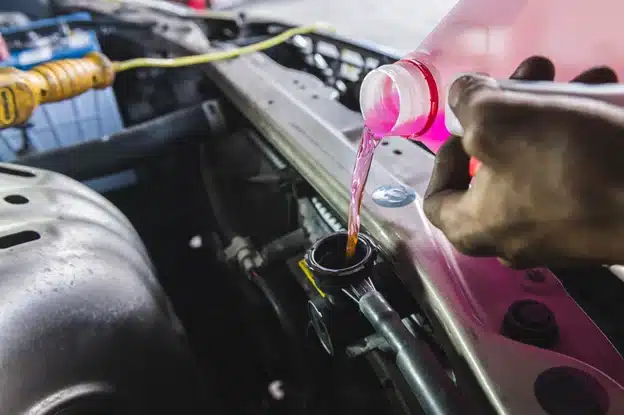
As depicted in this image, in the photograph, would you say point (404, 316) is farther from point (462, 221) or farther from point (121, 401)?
point (121, 401)

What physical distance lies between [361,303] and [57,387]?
1.09ft

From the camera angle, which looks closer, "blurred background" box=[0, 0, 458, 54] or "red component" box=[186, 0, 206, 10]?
"red component" box=[186, 0, 206, 10]

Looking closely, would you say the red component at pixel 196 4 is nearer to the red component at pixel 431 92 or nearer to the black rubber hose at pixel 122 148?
the black rubber hose at pixel 122 148

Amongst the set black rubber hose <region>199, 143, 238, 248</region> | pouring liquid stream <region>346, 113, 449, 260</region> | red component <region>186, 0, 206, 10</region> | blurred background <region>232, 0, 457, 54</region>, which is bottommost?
blurred background <region>232, 0, 457, 54</region>

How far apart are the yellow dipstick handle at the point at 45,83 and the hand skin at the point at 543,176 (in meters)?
0.77

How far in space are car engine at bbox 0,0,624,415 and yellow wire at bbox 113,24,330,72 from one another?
0.03m

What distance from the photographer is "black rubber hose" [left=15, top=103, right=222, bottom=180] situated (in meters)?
1.03

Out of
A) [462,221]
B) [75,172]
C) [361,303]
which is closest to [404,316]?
[361,303]

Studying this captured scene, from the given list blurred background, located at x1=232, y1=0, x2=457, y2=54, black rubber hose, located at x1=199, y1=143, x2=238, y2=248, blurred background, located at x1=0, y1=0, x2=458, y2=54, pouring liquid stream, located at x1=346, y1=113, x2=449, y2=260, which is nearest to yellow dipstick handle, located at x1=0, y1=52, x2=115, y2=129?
black rubber hose, located at x1=199, y1=143, x2=238, y2=248

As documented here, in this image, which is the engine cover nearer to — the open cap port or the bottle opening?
the open cap port

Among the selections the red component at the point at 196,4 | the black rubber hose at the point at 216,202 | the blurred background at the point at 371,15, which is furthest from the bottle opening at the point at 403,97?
the red component at the point at 196,4

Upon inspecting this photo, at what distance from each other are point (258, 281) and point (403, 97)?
0.50 metres

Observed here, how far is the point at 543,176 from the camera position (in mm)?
340

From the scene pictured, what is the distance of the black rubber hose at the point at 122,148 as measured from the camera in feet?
3.37
